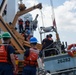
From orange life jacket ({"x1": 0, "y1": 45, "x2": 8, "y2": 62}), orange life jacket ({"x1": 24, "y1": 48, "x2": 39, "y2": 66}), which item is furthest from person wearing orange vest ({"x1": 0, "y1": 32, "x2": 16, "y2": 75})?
orange life jacket ({"x1": 24, "y1": 48, "x2": 39, "y2": 66})

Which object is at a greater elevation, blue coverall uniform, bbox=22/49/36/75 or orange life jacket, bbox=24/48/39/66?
orange life jacket, bbox=24/48/39/66

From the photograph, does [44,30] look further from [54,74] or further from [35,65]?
[35,65]

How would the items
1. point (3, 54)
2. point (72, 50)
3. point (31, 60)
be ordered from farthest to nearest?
point (72, 50), point (31, 60), point (3, 54)

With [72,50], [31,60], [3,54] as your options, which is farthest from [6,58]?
[72,50]

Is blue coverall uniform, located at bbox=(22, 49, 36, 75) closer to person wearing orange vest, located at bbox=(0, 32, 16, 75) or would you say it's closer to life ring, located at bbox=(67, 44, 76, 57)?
person wearing orange vest, located at bbox=(0, 32, 16, 75)

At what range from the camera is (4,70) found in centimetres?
641

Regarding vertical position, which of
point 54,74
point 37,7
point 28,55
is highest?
point 37,7

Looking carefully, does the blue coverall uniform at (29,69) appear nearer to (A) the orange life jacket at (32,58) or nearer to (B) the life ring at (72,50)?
(A) the orange life jacket at (32,58)

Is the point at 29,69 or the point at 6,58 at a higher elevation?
the point at 6,58

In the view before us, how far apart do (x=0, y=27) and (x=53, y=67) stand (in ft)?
9.04

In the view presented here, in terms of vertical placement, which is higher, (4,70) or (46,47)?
(46,47)

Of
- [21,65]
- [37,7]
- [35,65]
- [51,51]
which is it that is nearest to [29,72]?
[35,65]

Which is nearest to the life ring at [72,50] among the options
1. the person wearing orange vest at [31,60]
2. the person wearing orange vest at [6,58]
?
the person wearing orange vest at [31,60]

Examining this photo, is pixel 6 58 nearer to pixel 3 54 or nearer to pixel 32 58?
pixel 3 54
